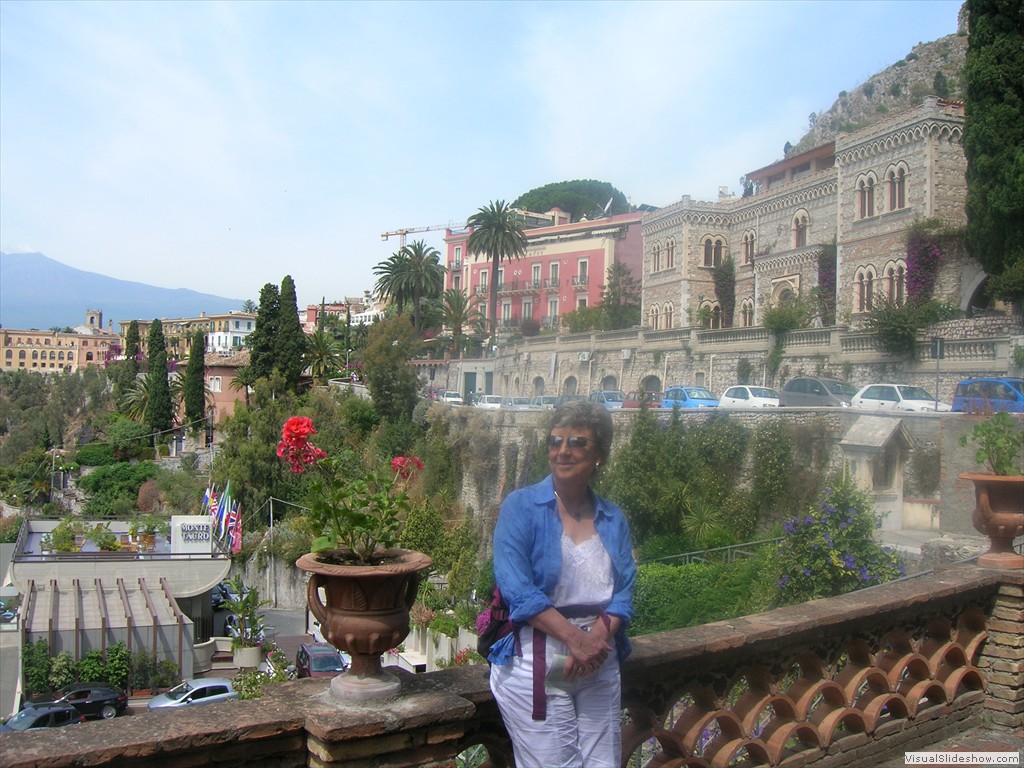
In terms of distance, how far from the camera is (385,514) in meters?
2.94

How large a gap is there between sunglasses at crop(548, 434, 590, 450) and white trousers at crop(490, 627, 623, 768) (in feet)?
2.05

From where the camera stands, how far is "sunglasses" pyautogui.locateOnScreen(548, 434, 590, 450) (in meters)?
2.92

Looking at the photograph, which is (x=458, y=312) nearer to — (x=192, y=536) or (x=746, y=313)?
(x=746, y=313)

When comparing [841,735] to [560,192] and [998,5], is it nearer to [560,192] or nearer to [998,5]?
[998,5]

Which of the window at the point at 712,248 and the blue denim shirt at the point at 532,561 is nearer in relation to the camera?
the blue denim shirt at the point at 532,561

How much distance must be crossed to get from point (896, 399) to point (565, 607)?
20.3 m

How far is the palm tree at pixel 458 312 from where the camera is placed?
58062 millimetres

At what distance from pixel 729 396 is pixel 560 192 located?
59.3 meters

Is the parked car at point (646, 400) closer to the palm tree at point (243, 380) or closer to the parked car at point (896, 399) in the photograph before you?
the parked car at point (896, 399)

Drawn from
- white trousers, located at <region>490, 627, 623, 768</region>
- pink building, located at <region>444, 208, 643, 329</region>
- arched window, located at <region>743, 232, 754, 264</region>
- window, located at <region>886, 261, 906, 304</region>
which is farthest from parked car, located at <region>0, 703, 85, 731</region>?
pink building, located at <region>444, 208, 643, 329</region>

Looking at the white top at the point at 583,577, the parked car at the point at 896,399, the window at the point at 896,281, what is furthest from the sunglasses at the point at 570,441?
the window at the point at 896,281

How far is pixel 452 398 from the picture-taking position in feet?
135

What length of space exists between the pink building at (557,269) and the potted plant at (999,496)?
160 ft

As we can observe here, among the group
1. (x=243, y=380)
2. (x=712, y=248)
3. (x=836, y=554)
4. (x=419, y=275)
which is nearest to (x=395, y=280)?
(x=419, y=275)
